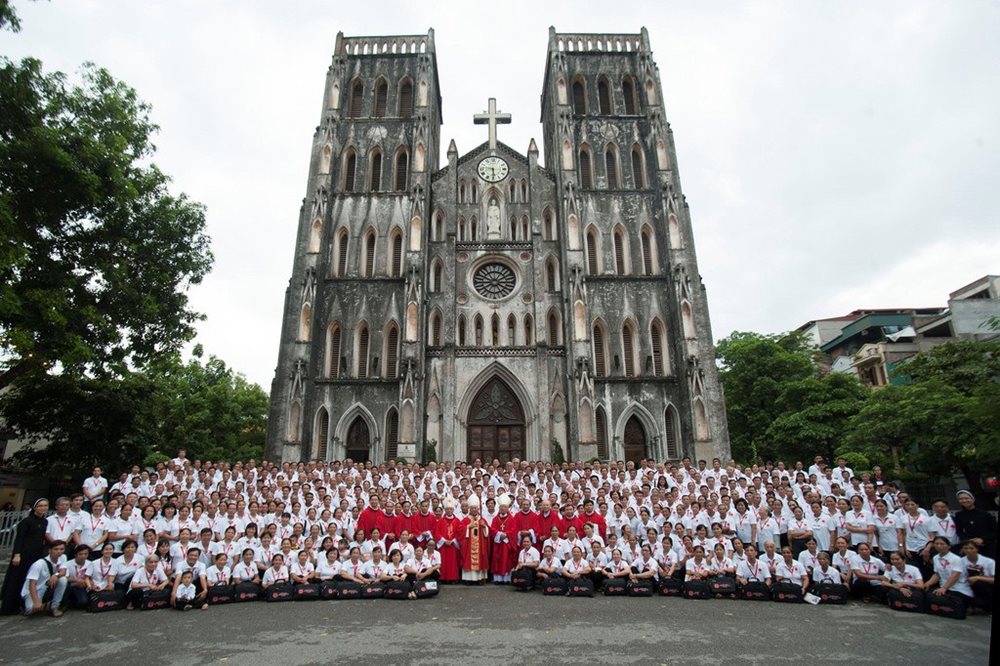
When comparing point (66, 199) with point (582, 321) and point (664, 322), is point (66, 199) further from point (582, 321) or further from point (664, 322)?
point (664, 322)

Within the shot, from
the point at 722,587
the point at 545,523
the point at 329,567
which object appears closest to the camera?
the point at 722,587

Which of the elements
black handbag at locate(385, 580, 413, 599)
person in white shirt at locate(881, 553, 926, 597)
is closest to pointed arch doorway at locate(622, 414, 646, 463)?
person in white shirt at locate(881, 553, 926, 597)

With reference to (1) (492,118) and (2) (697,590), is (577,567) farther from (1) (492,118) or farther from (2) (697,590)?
(1) (492,118)

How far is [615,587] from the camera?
29.6 ft

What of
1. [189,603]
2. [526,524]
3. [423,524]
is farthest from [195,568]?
[526,524]

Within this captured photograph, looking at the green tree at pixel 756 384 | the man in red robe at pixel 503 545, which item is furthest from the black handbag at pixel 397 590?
the green tree at pixel 756 384

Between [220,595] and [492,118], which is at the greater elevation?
[492,118]

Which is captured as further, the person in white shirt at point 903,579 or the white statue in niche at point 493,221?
the white statue in niche at point 493,221

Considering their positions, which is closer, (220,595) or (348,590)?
(220,595)

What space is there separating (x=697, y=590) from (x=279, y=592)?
628 cm

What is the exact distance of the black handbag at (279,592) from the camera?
870cm

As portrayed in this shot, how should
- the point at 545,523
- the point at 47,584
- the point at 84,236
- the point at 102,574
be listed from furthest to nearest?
1. the point at 84,236
2. the point at 545,523
3. the point at 102,574
4. the point at 47,584

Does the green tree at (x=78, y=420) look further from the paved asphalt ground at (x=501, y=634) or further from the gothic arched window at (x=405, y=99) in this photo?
the gothic arched window at (x=405, y=99)

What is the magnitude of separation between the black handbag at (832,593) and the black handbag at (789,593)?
268 millimetres
